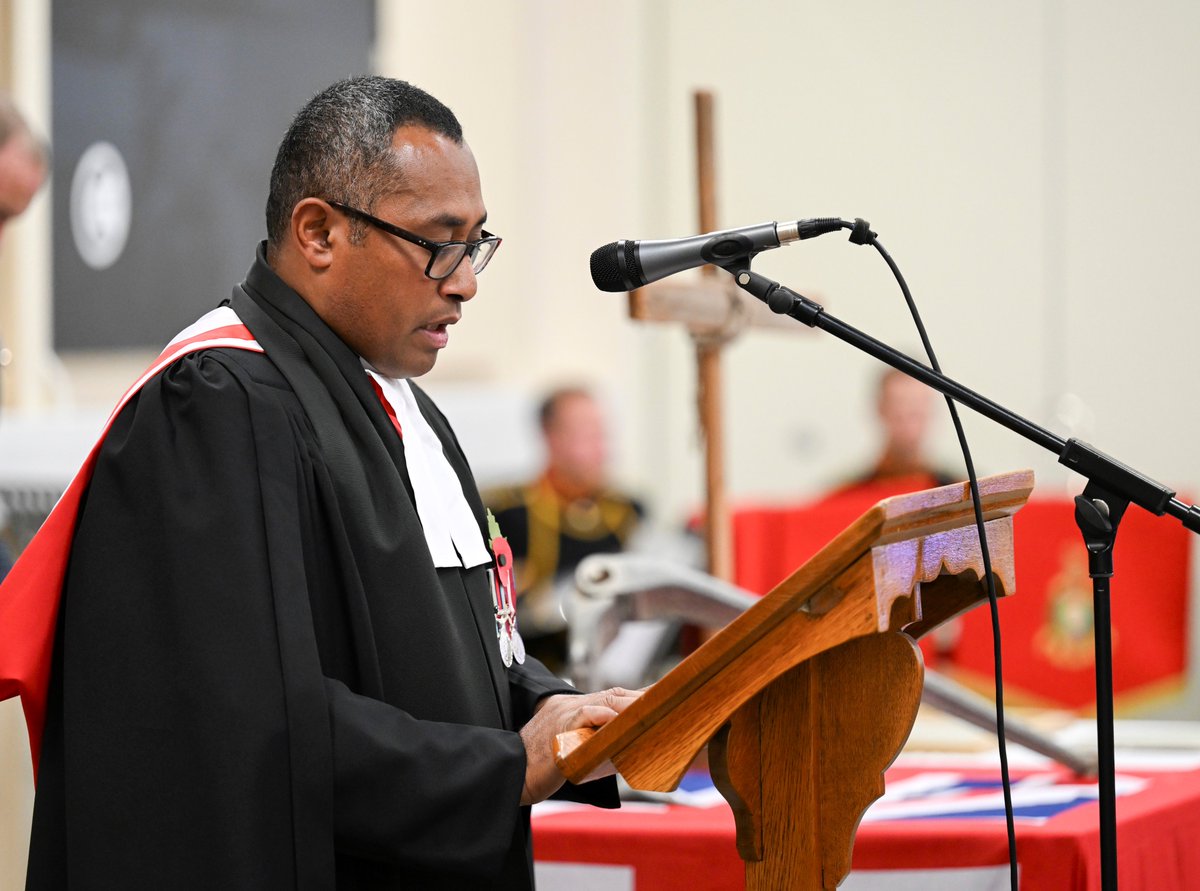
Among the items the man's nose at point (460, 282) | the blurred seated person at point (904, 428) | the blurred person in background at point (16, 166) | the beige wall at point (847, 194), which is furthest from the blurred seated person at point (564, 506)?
the man's nose at point (460, 282)

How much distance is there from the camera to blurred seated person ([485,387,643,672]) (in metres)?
5.27

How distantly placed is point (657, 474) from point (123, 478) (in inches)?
223

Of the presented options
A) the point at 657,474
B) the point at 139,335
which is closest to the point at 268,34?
the point at 139,335

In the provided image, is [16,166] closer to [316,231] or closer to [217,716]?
[316,231]

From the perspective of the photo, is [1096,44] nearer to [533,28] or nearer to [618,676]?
[533,28]

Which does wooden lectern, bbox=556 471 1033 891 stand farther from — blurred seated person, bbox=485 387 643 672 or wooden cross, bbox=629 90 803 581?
blurred seated person, bbox=485 387 643 672

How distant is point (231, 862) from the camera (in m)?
1.50

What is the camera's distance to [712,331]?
304 centimetres

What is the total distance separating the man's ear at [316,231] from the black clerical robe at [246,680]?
5.1 inches

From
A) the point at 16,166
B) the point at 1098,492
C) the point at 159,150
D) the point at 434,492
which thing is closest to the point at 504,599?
the point at 434,492

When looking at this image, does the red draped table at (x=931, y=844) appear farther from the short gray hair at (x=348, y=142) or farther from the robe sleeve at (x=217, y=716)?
the short gray hair at (x=348, y=142)

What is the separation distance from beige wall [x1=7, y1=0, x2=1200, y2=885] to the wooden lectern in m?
4.76

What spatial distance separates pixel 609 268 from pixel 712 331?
4.51 ft

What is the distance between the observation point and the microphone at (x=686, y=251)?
1.64m
